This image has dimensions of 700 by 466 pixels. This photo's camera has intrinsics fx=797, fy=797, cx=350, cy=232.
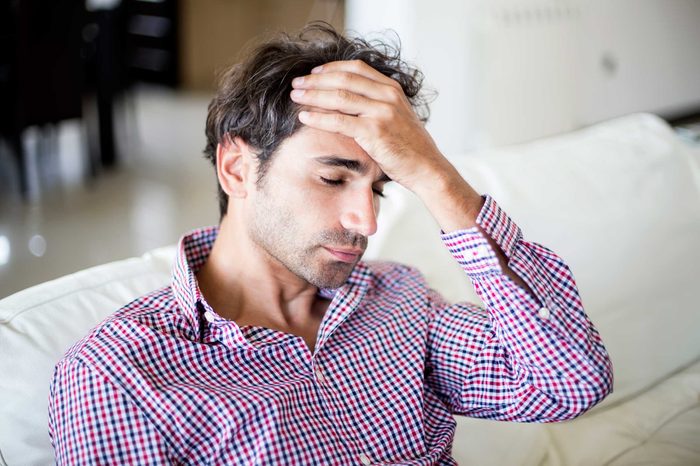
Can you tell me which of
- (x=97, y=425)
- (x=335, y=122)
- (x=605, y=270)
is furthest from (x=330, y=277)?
(x=605, y=270)

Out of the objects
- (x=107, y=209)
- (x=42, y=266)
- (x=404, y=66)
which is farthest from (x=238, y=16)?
(x=404, y=66)

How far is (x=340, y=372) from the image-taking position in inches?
49.5

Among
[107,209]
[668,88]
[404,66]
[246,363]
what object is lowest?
[107,209]

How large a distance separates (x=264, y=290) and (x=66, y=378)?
0.37 metres

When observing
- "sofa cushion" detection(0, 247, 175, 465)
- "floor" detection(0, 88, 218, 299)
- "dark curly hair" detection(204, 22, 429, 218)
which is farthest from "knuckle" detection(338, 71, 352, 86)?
"floor" detection(0, 88, 218, 299)

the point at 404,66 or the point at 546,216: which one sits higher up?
the point at 404,66

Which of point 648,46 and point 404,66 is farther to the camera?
point 648,46

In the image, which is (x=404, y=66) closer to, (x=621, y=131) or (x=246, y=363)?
(x=246, y=363)

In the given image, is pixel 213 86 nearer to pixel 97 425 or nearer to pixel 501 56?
pixel 501 56

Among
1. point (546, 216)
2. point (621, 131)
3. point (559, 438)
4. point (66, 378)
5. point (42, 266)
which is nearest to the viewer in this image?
point (66, 378)

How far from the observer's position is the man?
3.58 ft

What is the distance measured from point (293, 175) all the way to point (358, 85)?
7.2 inches

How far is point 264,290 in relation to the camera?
4.36 ft

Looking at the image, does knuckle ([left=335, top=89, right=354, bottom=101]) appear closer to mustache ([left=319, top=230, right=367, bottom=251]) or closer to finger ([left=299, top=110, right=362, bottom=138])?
finger ([left=299, top=110, right=362, bottom=138])
